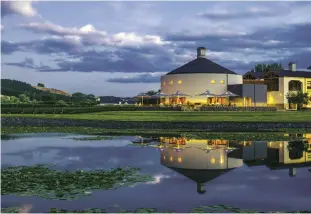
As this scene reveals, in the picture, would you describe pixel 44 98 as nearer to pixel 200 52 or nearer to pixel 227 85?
pixel 200 52

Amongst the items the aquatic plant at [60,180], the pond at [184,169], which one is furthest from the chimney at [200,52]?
the aquatic plant at [60,180]

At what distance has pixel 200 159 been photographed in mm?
17594

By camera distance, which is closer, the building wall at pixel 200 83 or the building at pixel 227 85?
the building at pixel 227 85

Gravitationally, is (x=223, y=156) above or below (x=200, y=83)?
below

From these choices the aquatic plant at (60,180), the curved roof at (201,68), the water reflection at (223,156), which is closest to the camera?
the aquatic plant at (60,180)

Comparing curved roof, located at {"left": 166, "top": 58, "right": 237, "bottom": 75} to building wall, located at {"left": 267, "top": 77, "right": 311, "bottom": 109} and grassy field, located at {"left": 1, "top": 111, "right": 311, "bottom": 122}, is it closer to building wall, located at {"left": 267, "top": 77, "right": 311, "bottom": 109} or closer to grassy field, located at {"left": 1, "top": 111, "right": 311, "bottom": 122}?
building wall, located at {"left": 267, "top": 77, "right": 311, "bottom": 109}

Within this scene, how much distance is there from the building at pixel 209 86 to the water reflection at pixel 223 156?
51.0 metres

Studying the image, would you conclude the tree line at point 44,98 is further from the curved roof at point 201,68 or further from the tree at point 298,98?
the tree at point 298,98

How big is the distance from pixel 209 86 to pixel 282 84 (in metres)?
15.0

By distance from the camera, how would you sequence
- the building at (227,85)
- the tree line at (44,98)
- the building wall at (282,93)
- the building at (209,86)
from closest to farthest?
1. the tree line at (44,98)
2. the building at (209,86)
3. the building at (227,85)
4. the building wall at (282,93)

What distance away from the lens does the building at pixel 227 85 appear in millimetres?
75500

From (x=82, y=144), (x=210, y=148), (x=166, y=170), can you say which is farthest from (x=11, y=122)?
(x=166, y=170)

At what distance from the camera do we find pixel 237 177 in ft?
46.1

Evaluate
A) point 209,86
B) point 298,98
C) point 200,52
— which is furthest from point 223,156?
point 200,52
